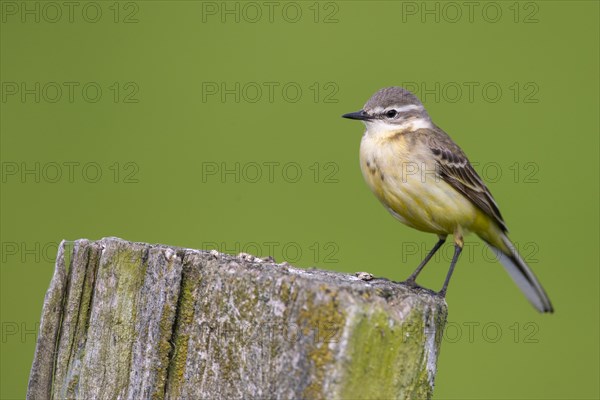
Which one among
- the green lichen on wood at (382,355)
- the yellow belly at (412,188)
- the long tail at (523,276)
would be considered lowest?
the green lichen on wood at (382,355)

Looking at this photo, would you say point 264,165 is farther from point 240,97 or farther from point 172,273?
point 172,273

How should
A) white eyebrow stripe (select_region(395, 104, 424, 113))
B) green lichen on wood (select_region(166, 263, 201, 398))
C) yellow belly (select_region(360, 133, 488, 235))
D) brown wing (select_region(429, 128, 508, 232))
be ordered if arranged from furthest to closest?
white eyebrow stripe (select_region(395, 104, 424, 113)) → brown wing (select_region(429, 128, 508, 232)) → yellow belly (select_region(360, 133, 488, 235)) → green lichen on wood (select_region(166, 263, 201, 398))

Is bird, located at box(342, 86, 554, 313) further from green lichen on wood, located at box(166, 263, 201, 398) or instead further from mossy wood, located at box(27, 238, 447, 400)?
green lichen on wood, located at box(166, 263, 201, 398)

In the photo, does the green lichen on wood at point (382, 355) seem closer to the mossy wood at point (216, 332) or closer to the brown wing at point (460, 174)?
the mossy wood at point (216, 332)

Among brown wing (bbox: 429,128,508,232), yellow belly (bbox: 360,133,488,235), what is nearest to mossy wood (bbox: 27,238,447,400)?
yellow belly (bbox: 360,133,488,235)

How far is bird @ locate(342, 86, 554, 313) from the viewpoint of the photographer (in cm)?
656

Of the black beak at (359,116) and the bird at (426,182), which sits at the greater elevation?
the black beak at (359,116)

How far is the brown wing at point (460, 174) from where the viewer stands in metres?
6.82

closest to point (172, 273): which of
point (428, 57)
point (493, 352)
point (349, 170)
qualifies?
point (493, 352)

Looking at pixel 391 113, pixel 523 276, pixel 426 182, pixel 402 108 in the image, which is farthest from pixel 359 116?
pixel 523 276

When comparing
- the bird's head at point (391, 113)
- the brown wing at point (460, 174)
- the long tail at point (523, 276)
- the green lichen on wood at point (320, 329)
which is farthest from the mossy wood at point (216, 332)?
the long tail at point (523, 276)

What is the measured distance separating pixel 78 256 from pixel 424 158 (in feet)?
11.4

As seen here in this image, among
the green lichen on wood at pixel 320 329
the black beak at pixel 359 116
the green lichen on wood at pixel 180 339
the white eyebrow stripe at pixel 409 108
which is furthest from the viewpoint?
the white eyebrow stripe at pixel 409 108

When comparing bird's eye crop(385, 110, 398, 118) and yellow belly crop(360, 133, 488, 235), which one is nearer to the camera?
yellow belly crop(360, 133, 488, 235)
